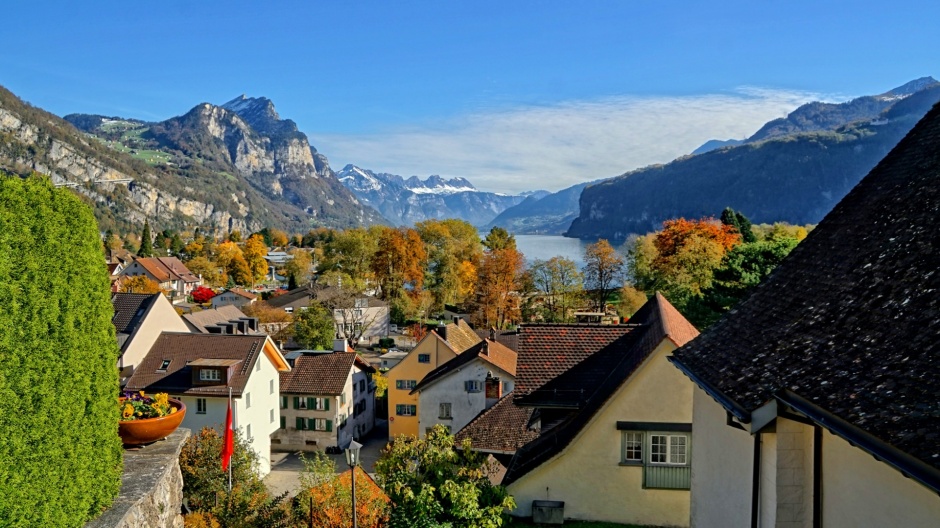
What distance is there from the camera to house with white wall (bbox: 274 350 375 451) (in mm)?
39562

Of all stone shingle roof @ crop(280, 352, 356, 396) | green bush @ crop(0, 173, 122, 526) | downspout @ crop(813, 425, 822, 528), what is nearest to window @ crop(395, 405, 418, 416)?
stone shingle roof @ crop(280, 352, 356, 396)

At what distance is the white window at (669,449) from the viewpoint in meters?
13.9

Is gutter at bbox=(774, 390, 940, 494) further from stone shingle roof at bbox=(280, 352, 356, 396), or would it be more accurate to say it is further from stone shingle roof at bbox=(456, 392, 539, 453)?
stone shingle roof at bbox=(280, 352, 356, 396)

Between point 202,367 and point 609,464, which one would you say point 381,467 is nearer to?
point 609,464

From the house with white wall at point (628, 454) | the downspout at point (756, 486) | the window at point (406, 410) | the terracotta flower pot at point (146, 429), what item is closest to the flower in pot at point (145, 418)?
the terracotta flower pot at point (146, 429)

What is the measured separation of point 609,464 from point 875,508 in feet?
29.7

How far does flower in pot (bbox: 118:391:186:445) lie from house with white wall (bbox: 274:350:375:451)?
2828cm

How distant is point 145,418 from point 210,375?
2316 centimetres

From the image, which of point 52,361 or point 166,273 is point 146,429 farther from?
point 166,273

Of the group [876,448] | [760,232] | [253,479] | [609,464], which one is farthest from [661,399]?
[760,232]

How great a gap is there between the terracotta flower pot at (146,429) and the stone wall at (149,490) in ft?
0.89

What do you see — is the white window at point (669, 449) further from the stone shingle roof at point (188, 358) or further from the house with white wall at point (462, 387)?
the stone shingle roof at point (188, 358)

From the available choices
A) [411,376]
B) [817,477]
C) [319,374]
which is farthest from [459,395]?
[817,477]

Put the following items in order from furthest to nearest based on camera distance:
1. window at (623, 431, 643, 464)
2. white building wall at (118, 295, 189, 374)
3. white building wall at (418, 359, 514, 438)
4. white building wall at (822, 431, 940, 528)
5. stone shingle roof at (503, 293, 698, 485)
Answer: white building wall at (418, 359, 514, 438) < white building wall at (118, 295, 189, 374) < stone shingle roof at (503, 293, 698, 485) < window at (623, 431, 643, 464) < white building wall at (822, 431, 940, 528)
